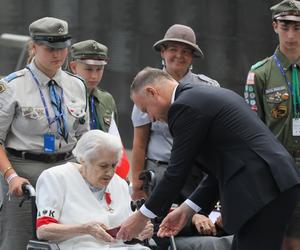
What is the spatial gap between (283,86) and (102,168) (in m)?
1.54

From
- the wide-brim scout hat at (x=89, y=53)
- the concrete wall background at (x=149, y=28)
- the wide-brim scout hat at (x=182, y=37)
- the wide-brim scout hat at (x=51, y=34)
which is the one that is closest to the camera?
the wide-brim scout hat at (x=51, y=34)

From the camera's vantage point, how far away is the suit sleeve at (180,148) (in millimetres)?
5523

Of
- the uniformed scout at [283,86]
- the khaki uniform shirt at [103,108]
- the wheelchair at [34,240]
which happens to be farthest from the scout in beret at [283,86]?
the wheelchair at [34,240]

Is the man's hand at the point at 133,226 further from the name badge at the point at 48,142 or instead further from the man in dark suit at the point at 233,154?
the name badge at the point at 48,142

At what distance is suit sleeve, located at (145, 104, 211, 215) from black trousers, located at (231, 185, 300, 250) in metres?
0.44

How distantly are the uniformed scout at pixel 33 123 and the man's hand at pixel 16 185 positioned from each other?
1.7 inches

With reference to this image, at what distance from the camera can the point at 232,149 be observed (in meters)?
5.54

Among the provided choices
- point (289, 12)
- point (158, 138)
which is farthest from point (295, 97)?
point (158, 138)

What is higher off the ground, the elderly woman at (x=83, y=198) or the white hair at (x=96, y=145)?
the white hair at (x=96, y=145)

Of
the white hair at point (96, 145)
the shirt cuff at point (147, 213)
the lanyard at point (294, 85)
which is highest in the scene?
the lanyard at point (294, 85)

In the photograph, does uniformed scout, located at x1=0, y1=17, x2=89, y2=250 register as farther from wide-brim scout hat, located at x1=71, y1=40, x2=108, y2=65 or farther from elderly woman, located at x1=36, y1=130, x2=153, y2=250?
wide-brim scout hat, located at x1=71, y1=40, x2=108, y2=65

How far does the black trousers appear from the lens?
18.2ft

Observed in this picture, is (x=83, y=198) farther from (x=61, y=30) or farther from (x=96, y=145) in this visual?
(x=61, y=30)

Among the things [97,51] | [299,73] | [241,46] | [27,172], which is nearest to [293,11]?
[299,73]
